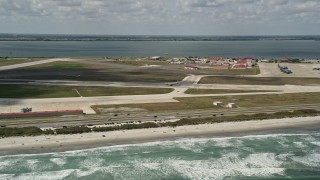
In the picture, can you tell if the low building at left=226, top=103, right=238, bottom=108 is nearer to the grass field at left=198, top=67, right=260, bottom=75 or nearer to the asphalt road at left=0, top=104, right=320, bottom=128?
the asphalt road at left=0, top=104, right=320, bottom=128

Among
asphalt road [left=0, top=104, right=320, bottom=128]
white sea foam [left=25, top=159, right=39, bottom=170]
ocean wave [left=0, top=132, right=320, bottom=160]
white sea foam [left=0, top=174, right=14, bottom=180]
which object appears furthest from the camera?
asphalt road [left=0, top=104, right=320, bottom=128]

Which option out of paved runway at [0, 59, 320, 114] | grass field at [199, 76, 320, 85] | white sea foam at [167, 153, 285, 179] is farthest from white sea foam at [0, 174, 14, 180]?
grass field at [199, 76, 320, 85]

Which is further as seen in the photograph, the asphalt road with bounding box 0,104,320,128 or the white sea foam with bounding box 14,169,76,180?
the asphalt road with bounding box 0,104,320,128

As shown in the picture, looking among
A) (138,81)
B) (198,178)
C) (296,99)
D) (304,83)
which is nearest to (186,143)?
(198,178)

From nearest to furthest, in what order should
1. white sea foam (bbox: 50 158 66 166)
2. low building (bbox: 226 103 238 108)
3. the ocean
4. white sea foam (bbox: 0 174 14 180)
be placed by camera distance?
white sea foam (bbox: 0 174 14 180) → the ocean → white sea foam (bbox: 50 158 66 166) → low building (bbox: 226 103 238 108)

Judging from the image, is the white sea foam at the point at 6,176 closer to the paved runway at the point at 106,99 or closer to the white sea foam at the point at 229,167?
the white sea foam at the point at 229,167

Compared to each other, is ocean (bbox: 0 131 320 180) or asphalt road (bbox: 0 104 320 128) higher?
asphalt road (bbox: 0 104 320 128)

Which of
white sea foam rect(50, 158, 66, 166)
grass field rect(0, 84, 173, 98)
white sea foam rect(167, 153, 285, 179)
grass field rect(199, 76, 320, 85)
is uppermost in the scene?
grass field rect(0, 84, 173, 98)

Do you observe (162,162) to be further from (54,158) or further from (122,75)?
(122,75)
